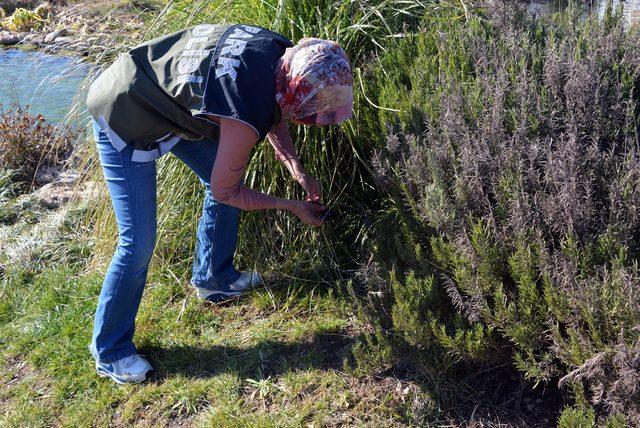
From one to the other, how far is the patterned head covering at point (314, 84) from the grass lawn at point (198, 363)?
88 cm

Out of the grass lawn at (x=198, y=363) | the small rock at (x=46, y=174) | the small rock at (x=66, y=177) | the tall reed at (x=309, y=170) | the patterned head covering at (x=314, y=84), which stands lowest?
the small rock at (x=46, y=174)

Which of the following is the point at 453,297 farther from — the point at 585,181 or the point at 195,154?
the point at 195,154

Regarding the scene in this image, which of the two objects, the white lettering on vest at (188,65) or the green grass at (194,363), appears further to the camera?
the green grass at (194,363)

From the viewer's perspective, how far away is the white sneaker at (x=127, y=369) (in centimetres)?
304

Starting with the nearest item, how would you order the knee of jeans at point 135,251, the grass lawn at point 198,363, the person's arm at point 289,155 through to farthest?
the grass lawn at point 198,363 → the knee of jeans at point 135,251 → the person's arm at point 289,155

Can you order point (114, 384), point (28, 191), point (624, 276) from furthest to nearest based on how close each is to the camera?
point (28, 191), point (114, 384), point (624, 276)

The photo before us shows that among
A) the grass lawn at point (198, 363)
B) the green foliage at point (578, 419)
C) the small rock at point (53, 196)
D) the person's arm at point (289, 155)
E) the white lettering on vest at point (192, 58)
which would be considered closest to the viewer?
the green foliage at point (578, 419)

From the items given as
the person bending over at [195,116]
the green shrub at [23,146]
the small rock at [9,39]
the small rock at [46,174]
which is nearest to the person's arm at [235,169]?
the person bending over at [195,116]

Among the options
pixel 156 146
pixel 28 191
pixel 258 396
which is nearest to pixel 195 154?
pixel 156 146

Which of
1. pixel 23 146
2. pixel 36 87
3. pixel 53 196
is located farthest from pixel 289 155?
pixel 36 87

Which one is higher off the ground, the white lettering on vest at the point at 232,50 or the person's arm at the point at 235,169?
the white lettering on vest at the point at 232,50

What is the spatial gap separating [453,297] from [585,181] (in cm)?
65

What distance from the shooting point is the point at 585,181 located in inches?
90.7

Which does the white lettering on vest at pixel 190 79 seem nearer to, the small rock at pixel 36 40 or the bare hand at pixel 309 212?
the bare hand at pixel 309 212
